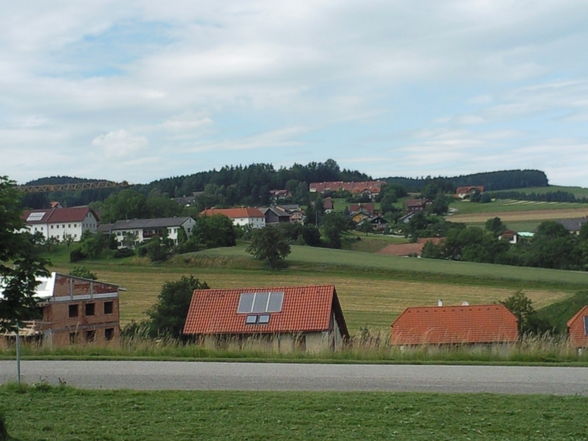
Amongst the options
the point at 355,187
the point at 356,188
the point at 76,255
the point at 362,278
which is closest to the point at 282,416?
the point at 362,278

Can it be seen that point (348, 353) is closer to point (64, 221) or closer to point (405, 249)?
point (405, 249)

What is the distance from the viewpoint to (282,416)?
386 inches

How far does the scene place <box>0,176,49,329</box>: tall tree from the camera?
865cm

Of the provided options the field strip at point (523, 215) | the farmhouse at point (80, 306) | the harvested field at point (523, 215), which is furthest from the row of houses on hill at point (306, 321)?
the field strip at point (523, 215)

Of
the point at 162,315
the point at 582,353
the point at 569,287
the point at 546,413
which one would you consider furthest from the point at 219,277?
the point at 546,413

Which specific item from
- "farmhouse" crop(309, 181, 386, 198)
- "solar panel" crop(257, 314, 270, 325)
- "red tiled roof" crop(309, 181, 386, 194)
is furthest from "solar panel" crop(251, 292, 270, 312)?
"red tiled roof" crop(309, 181, 386, 194)

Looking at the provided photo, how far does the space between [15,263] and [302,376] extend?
225 inches

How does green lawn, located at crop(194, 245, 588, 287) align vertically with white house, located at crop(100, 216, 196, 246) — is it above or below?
below

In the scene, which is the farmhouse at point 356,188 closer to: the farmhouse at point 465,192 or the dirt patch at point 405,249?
the farmhouse at point 465,192

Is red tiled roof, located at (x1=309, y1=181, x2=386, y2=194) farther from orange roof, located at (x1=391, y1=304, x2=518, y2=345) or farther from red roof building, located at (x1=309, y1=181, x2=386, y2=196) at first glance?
orange roof, located at (x1=391, y1=304, x2=518, y2=345)

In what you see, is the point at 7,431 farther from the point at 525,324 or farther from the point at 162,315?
the point at 525,324

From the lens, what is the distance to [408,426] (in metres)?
9.31

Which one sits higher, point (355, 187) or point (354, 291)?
point (355, 187)

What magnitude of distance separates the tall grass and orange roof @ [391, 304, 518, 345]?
10477 mm
